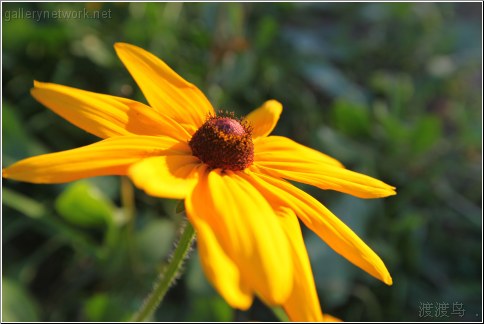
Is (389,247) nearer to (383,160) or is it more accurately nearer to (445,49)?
(383,160)

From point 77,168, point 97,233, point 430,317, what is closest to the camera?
point 77,168

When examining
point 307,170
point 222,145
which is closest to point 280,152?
point 307,170

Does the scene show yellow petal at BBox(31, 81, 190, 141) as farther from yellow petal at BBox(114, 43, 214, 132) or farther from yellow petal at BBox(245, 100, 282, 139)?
yellow petal at BBox(245, 100, 282, 139)

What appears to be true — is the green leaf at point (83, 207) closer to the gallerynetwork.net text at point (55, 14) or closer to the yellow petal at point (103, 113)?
the yellow petal at point (103, 113)

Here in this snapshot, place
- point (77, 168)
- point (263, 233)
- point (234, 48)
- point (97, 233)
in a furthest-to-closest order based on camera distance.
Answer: point (234, 48)
point (97, 233)
point (77, 168)
point (263, 233)

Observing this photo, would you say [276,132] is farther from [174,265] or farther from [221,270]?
[221,270]

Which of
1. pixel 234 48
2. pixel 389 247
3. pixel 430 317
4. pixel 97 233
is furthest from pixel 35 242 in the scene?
pixel 430 317

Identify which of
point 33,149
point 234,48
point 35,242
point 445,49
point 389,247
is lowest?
point 35,242
